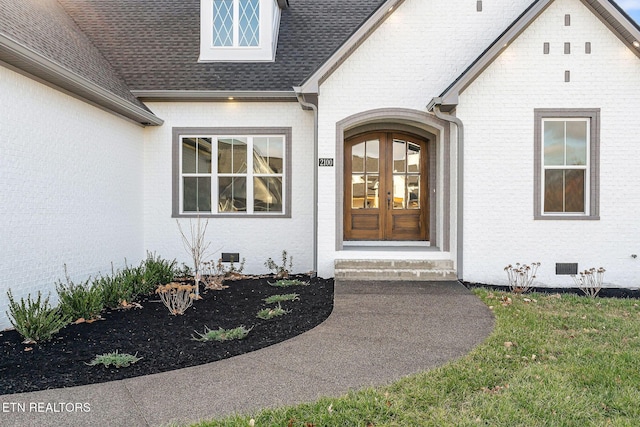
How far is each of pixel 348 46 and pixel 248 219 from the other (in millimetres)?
4214

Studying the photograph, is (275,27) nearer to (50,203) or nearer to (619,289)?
(50,203)

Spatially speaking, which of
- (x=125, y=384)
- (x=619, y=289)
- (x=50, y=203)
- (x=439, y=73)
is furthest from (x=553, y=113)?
(x=50, y=203)

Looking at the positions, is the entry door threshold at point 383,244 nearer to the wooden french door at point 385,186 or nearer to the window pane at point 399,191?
the wooden french door at point 385,186

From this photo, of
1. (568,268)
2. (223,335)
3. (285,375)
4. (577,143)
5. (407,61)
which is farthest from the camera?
(407,61)

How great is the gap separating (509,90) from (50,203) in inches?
316

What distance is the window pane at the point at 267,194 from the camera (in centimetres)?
966

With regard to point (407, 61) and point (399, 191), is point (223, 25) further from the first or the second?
point (399, 191)

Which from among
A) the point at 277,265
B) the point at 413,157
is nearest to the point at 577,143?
the point at 413,157

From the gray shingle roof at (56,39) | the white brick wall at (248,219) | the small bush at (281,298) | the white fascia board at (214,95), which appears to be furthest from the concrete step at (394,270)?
the gray shingle roof at (56,39)

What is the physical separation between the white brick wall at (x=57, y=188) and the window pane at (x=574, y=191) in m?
8.67

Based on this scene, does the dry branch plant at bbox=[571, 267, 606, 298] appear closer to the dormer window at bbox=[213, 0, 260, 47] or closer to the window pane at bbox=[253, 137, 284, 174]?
the window pane at bbox=[253, 137, 284, 174]

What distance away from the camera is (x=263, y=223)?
9562mm

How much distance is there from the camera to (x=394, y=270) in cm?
814

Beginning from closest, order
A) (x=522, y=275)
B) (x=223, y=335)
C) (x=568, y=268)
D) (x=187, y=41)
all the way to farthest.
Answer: (x=223, y=335) → (x=522, y=275) → (x=568, y=268) → (x=187, y=41)
